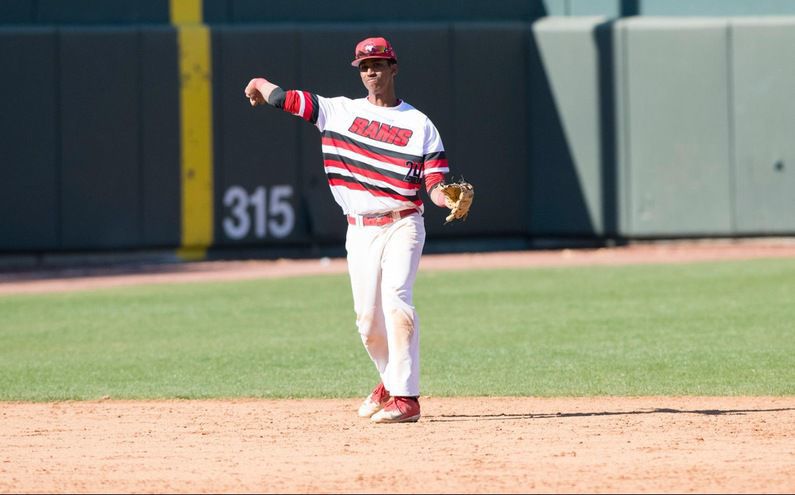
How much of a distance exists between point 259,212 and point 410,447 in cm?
1305

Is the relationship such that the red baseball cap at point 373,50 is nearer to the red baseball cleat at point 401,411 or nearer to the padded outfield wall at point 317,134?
the red baseball cleat at point 401,411

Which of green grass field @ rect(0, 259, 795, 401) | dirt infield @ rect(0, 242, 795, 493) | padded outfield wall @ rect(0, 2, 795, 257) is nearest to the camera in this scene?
dirt infield @ rect(0, 242, 795, 493)

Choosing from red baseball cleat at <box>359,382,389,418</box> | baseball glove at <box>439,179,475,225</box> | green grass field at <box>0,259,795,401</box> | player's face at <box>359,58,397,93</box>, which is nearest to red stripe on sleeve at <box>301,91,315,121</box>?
player's face at <box>359,58,397,93</box>

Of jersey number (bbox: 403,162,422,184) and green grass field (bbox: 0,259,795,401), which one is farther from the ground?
jersey number (bbox: 403,162,422,184)

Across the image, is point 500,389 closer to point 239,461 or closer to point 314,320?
point 239,461

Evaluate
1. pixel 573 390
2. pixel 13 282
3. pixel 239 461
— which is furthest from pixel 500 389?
pixel 13 282

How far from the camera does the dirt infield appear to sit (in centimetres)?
586

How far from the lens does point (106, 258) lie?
19500 millimetres

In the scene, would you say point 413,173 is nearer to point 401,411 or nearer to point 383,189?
point 383,189

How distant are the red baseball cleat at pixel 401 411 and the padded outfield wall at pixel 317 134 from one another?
12132mm

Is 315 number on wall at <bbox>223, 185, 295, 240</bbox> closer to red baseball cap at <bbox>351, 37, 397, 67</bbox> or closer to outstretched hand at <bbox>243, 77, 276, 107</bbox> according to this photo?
outstretched hand at <bbox>243, 77, 276, 107</bbox>

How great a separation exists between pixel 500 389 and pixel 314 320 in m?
4.02

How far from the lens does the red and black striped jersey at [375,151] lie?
7.48 m

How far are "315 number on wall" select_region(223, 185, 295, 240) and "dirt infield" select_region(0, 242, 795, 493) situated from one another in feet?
35.2
